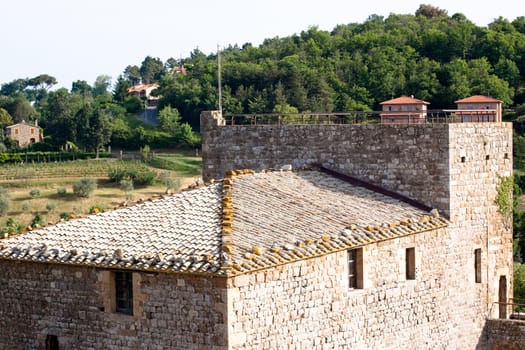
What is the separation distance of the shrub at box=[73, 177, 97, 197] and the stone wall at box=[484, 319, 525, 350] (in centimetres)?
4433

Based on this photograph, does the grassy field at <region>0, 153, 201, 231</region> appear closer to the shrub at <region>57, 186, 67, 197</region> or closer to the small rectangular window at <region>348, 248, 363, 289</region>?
the shrub at <region>57, 186, 67, 197</region>

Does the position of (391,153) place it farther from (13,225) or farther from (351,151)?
(13,225)

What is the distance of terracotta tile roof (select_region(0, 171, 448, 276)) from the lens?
14.4 m

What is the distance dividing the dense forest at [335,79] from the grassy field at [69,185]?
4.94 metres

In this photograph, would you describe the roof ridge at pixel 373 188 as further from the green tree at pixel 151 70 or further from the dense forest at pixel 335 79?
the green tree at pixel 151 70

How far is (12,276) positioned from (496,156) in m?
9.97

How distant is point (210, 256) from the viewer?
1401cm

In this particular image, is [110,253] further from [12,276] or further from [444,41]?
[444,41]

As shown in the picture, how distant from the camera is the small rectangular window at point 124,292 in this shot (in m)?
15.1

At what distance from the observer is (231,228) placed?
49.8 feet

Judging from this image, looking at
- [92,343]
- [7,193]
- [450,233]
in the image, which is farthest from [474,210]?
[7,193]

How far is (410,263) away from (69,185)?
50.1m

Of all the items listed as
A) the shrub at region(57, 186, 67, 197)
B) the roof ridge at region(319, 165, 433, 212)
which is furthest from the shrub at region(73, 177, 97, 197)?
the roof ridge at region(319, 165, 433, 212)

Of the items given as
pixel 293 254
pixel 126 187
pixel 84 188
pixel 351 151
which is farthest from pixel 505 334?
pixel 126 187
